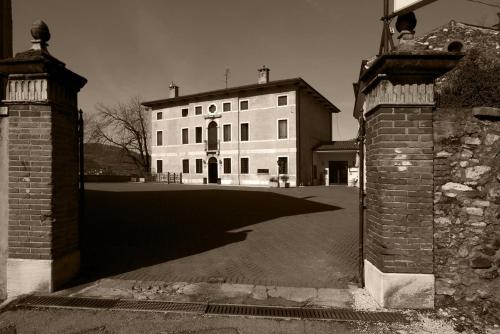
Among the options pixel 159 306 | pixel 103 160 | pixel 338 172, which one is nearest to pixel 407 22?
pixel 159 306

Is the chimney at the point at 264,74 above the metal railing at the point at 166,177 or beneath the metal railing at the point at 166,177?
above

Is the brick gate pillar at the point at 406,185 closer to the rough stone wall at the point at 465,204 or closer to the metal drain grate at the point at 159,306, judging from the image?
the rough stone wall at the point at 465,204

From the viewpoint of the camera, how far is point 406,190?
3.36 meters

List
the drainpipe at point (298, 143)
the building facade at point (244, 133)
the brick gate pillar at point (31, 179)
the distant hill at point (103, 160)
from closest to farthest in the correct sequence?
the brick gate pillar at point (31, 179) < the drainpipe at point (298, 143) < the building facade at point (244, 133) < the distant hill at point (103, 160)

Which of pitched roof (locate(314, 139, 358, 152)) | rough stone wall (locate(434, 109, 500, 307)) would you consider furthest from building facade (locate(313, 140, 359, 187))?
rough stone wall (locate(434, 109, 500, 307))

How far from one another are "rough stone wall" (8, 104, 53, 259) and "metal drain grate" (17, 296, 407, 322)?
63 centimetres

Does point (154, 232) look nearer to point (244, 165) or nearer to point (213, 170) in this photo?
point (244, 165)

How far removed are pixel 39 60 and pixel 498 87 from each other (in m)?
7.79

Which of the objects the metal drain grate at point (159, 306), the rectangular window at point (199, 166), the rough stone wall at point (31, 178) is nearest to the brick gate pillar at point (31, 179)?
the rough stone wall at point (31, 178)

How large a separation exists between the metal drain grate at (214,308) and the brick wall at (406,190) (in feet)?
2.06

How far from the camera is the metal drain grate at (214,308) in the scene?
3240 mm

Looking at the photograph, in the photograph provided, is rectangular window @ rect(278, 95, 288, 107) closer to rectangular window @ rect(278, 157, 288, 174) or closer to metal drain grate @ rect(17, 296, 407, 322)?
rectangular window @ rect(278, 157, 288, 174)

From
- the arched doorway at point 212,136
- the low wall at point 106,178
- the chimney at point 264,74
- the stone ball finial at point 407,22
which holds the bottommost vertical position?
the low wall at point 106,178

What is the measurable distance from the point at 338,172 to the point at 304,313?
2431 centimetres
